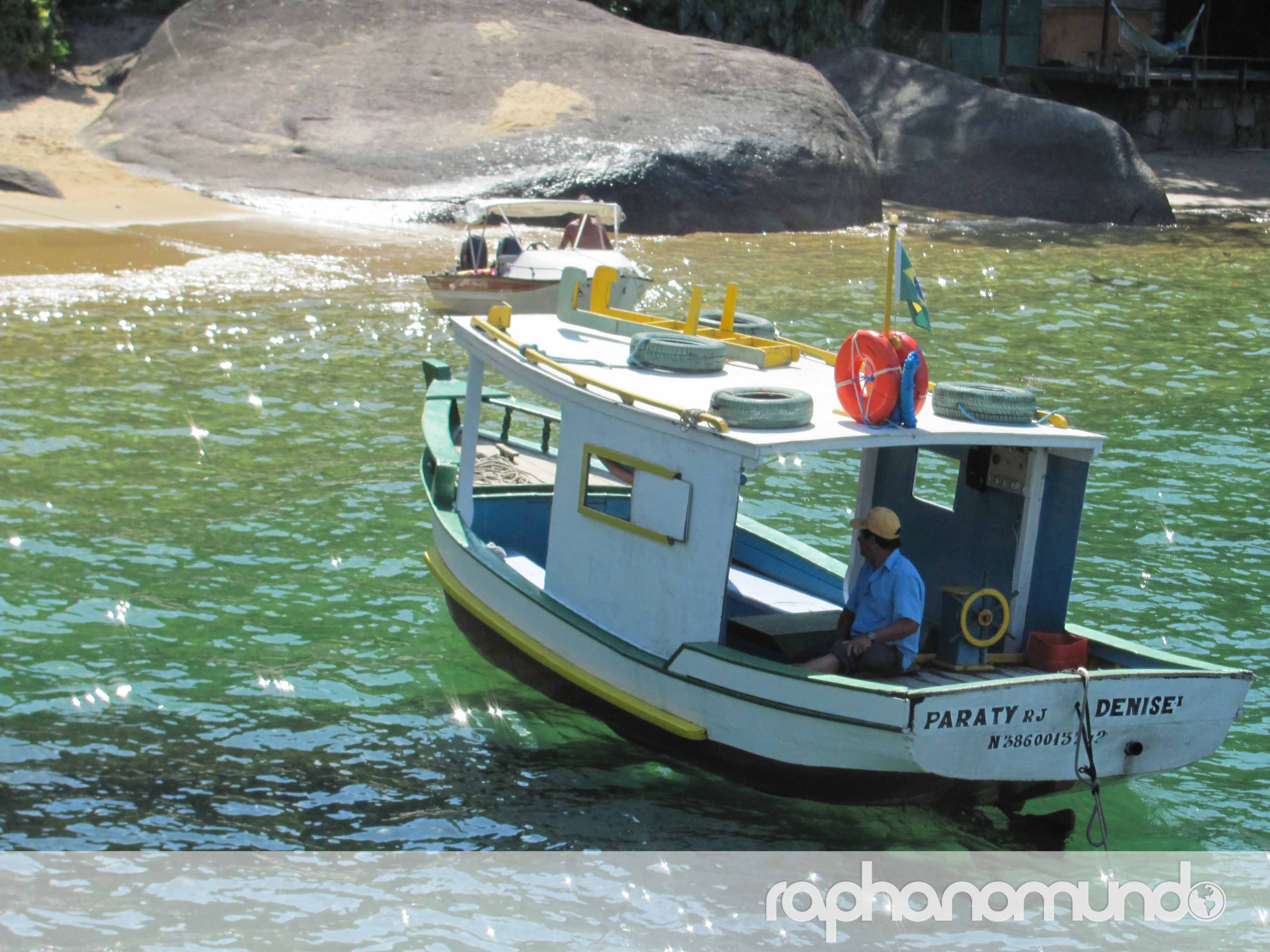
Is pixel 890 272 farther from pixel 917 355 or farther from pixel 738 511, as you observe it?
pixel 738 511

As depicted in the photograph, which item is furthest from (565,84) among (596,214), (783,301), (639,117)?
(783,301)

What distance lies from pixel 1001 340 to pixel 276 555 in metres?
10.8

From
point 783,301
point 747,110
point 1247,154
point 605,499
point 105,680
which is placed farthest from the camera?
point 1247,154

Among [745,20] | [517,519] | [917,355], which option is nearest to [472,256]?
[517,519]

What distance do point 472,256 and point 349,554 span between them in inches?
359

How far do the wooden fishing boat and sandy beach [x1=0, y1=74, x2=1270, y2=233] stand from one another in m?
15.1

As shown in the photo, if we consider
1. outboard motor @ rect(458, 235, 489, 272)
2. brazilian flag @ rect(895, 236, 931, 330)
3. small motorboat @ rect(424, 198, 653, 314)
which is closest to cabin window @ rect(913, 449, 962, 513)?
brazilian flag @ rect(895, 236, 931, 330)

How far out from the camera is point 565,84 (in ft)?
90.1

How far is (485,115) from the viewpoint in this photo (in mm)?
26609

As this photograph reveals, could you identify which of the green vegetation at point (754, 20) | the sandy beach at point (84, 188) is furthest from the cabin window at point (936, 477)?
the green vegetation at point (754, 20)

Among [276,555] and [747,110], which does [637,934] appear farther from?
[747,110]

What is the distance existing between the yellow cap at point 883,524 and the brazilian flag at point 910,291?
101 centimetres

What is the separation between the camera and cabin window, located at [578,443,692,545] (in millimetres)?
7371

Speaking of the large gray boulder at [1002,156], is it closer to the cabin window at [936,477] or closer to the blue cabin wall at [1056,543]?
the cabin window at [936,477]
